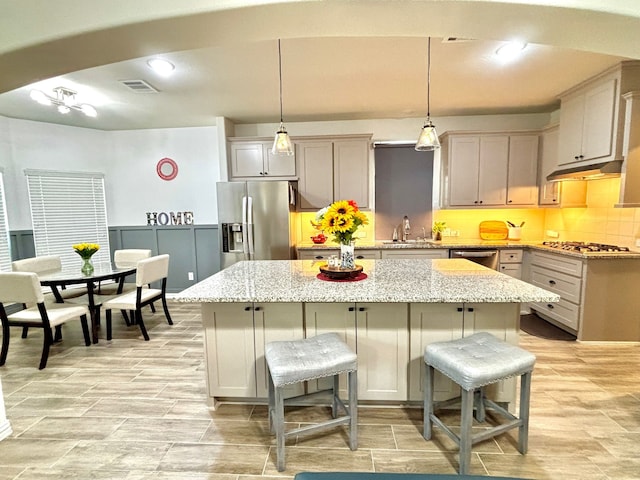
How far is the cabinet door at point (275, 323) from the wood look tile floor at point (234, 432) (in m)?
0.51

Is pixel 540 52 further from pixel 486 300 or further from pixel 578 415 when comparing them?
pixel 578 415

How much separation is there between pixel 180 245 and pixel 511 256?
4718 millimetres

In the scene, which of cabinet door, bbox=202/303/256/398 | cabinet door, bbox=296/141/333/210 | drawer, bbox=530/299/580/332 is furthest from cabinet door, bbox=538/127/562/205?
cabinet door, bbox=202/303/256/398

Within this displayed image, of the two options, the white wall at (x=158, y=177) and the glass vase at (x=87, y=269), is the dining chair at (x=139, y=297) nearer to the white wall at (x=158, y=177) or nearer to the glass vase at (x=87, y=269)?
the glass vase at (x=87, y=269)

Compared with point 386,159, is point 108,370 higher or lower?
lower

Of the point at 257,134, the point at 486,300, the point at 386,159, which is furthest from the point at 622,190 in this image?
the point at 257,134

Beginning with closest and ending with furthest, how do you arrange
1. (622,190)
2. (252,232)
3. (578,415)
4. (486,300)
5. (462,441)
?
(462,441) → (486,300) → (578,415) → (622,190) → (252,232)

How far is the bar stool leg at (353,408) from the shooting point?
170cm

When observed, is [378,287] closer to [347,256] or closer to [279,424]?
[347,256]

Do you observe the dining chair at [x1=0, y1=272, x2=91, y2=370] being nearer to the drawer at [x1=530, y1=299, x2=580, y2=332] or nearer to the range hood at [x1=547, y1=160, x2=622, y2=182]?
the drawer at [x1=530, y1=299, x2=580, y2=332]

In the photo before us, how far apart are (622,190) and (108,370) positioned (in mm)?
4852

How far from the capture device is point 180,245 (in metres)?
4.96

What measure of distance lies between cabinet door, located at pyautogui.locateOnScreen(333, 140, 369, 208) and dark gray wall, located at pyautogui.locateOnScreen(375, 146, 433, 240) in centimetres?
36

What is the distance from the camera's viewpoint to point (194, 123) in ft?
Answer: 15.2
